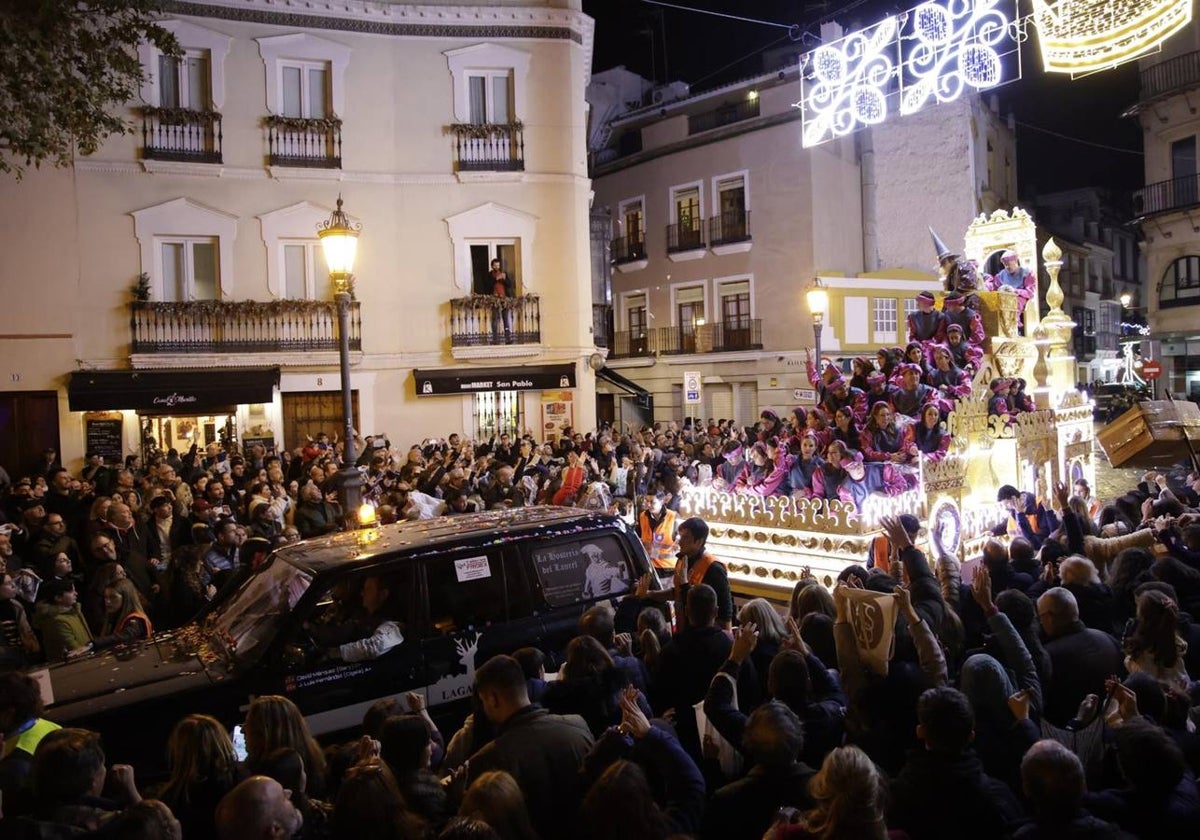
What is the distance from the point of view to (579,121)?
2217 centimetres

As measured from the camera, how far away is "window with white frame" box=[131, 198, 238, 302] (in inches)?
765

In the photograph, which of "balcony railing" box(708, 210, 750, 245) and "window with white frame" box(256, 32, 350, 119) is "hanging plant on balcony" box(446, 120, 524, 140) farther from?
"balcony railing" box(708, 210, 750, 245)

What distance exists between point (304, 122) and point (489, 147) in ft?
14.5

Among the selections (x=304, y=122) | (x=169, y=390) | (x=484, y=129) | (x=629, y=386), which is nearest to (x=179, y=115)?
(x=304, y=122)

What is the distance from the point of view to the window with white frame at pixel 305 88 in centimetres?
2045

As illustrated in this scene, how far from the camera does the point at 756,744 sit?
354 centimetres

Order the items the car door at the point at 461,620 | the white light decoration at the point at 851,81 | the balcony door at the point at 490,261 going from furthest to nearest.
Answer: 1. the balcony door at the point at 490,261
2. the white light decoration at the point at 851,81
3. the car door at the point at 461,620

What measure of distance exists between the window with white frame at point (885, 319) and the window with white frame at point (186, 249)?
20.7 metres

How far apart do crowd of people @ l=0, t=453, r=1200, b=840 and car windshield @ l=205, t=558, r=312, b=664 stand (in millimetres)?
1072

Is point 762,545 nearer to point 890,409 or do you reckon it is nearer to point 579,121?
point 890,409

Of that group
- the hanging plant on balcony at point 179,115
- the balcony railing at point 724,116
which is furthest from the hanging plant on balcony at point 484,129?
the balcony railing at point 724,116

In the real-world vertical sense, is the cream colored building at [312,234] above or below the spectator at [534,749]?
above

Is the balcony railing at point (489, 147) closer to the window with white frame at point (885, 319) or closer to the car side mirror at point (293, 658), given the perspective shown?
the window with white frame at point (885, 319)

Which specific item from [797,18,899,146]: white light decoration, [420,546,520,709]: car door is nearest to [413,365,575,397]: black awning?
[797,18,899,146]: white light decoration
